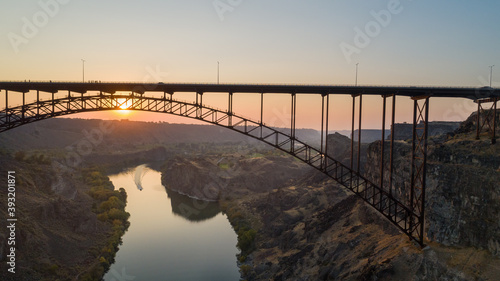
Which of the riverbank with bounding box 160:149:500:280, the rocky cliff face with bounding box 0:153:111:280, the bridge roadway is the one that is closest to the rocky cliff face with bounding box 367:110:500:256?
the riverbank with bounding box 160:149:500:280

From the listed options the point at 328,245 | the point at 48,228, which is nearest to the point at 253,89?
the point at 328,245

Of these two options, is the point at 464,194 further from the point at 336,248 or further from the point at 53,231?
the point at 53,231

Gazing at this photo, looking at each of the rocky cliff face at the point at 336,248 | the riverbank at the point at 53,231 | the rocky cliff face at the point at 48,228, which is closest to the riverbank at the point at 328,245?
the rocky cliff face at the point at 336,248

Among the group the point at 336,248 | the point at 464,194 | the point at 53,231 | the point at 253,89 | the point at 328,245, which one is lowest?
the point at 53,231

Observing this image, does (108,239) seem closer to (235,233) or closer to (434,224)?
(235,233)

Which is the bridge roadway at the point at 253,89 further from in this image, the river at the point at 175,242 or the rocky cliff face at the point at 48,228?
the river at the point at 175,242

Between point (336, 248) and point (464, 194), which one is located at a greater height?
point (464, 194)

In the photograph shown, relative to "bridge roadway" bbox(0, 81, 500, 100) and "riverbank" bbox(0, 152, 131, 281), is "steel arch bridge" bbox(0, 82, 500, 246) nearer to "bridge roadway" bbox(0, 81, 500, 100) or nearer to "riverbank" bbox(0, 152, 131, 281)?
"bridge roadway" bbox(0, 81, 500, 100)
